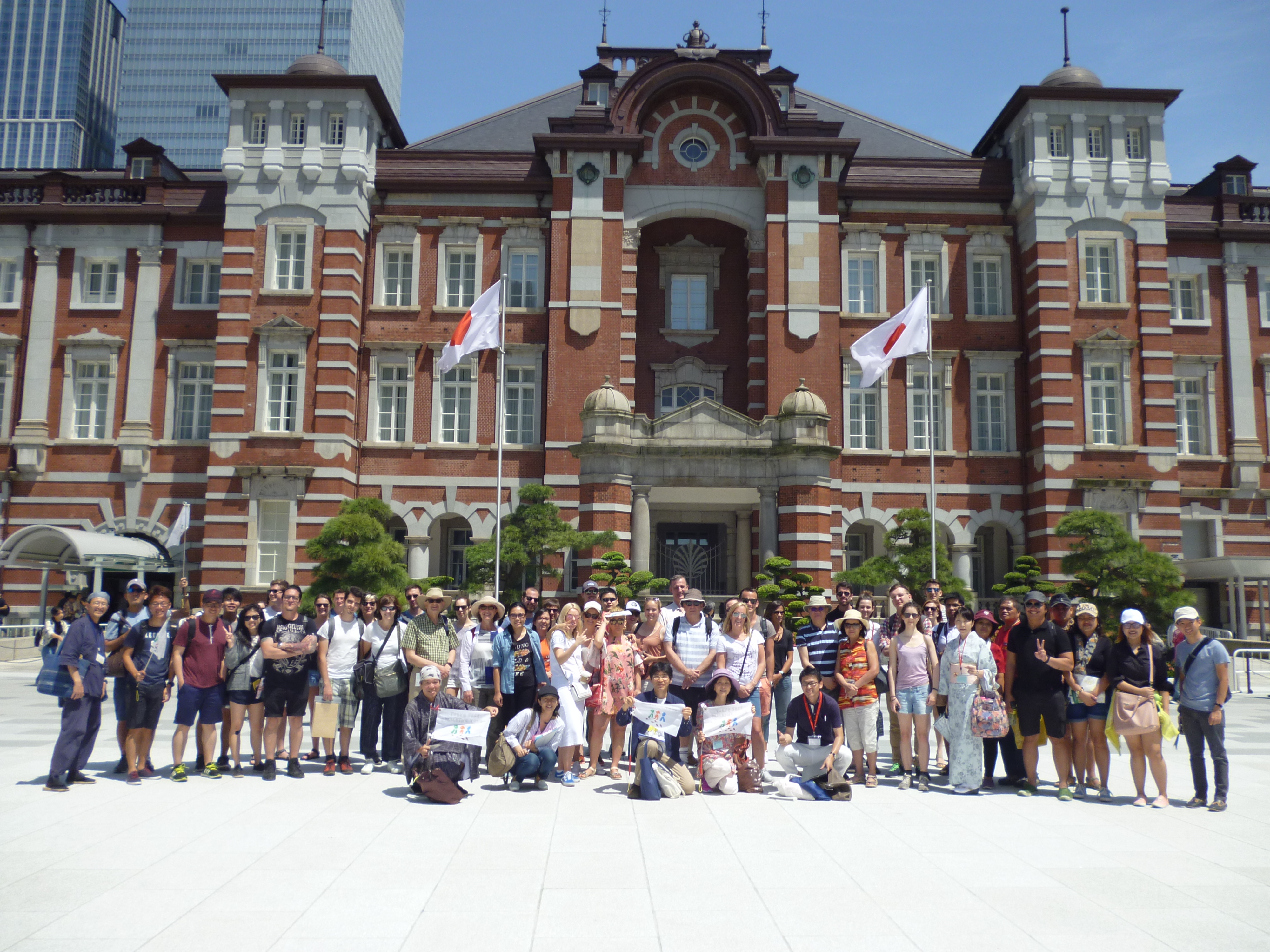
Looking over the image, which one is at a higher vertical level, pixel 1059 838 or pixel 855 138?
pixel 855 138

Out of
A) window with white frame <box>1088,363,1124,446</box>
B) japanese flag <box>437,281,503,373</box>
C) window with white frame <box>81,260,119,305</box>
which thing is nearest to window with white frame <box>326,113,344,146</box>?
window with white frame <box>81,260,119,305</box>

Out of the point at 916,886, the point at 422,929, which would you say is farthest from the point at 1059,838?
the point at 422,929

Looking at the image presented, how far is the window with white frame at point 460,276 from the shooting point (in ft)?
93.3

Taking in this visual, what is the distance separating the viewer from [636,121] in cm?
2809

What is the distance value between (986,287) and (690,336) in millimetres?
8809

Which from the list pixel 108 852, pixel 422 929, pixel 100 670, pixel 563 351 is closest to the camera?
pixel 422 929

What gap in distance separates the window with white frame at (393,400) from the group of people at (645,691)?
57.7 feet

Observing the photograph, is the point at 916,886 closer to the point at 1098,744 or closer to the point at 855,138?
the point at 1098,744

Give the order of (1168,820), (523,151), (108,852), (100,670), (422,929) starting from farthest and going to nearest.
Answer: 1. (523,151)
2. (100,670)
3. (1168,820)
4. (108,852)
5. (422,929)

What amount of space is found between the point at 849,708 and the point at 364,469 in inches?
799

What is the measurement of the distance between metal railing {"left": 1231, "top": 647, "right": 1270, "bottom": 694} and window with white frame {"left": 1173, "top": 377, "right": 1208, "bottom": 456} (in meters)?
6.79

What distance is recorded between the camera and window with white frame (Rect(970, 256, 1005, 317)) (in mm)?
28906

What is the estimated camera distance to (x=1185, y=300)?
2973cm

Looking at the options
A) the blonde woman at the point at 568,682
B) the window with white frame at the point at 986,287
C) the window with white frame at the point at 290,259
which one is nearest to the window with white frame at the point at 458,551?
the window with white frame at the point at 290,259
